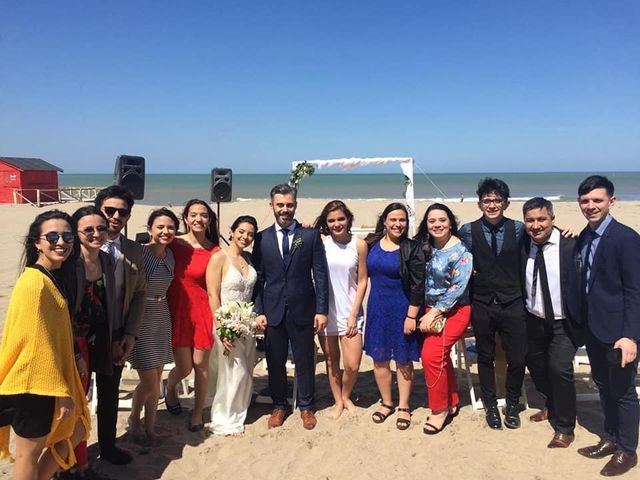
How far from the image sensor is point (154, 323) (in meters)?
3.79

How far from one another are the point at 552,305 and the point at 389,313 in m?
1.33

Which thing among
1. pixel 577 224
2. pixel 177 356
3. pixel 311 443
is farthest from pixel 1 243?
pixel 577 224

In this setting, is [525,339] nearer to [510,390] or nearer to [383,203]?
→ [510,390]

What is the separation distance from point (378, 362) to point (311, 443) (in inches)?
35.9

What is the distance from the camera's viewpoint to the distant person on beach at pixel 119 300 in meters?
3.39

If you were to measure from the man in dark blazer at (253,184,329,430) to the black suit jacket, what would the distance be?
196 centimetres

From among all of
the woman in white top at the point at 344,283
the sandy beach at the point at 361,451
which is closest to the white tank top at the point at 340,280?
the woman in white top at the point at 344,283

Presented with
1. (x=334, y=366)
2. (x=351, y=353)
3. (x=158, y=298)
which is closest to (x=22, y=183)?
(x=158, y=298)

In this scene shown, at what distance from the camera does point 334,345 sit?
14.3ft

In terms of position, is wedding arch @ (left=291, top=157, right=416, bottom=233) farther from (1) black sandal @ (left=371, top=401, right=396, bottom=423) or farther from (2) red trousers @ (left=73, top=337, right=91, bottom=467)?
(2) red trousers @ (left=73, top=337, right=91, bottom=467)

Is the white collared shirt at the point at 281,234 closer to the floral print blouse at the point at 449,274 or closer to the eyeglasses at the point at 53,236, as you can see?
the floral print blouse at the point at 449,274

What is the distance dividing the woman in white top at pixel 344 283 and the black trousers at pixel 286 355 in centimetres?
21

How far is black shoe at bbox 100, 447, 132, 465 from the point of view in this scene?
142 inches

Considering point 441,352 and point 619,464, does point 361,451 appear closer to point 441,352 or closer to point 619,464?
point 441,352
